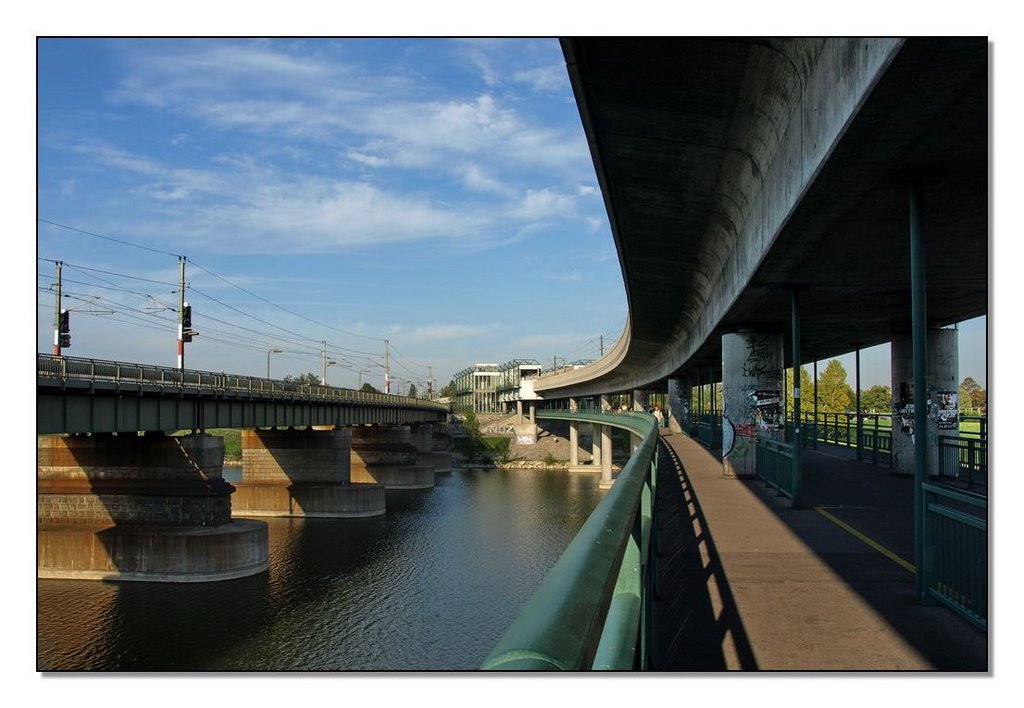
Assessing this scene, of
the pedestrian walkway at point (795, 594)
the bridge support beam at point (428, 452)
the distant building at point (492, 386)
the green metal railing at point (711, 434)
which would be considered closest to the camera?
the pedestrian walkway at point (795, 594)

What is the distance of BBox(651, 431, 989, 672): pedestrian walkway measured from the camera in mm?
5770

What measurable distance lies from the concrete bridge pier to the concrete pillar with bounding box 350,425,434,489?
14022 mm

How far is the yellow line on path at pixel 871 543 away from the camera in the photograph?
8742 mm

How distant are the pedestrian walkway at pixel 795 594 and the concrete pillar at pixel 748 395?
5.22 m

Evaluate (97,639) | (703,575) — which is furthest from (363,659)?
(703,575)

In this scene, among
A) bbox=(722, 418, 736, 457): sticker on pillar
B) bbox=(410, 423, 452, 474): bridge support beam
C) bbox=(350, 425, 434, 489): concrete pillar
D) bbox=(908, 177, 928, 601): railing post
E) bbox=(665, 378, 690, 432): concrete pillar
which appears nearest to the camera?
bbox=(908, 177, 928, 601): railing post

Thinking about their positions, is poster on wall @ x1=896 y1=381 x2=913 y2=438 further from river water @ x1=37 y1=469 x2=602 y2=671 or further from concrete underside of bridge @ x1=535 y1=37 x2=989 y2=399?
river water @ x1=37 y1=469 x2=602 y2=671

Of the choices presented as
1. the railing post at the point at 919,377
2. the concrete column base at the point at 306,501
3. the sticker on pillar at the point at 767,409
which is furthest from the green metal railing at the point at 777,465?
the concrete column base at the point at 306,501

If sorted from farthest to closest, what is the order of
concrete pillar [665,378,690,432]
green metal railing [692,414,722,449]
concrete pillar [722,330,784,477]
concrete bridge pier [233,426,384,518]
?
concrete pillar [665,378,690,432], concrete bridge pier [233,426,384,518], green metal railing [692,414,722,449], concrete pillar [722,330,784,477]

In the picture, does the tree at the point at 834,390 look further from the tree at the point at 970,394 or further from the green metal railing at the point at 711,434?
the green metal railing at the point at 711,434

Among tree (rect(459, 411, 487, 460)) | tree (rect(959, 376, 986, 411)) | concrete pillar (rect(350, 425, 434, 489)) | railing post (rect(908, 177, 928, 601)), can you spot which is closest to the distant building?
tree (rect(459, 411, 487, 460))

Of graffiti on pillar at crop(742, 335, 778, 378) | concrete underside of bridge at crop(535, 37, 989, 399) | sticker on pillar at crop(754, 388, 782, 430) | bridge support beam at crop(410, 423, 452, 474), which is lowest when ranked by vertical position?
bridge support beam at crop(410, 423, 452, 474)
